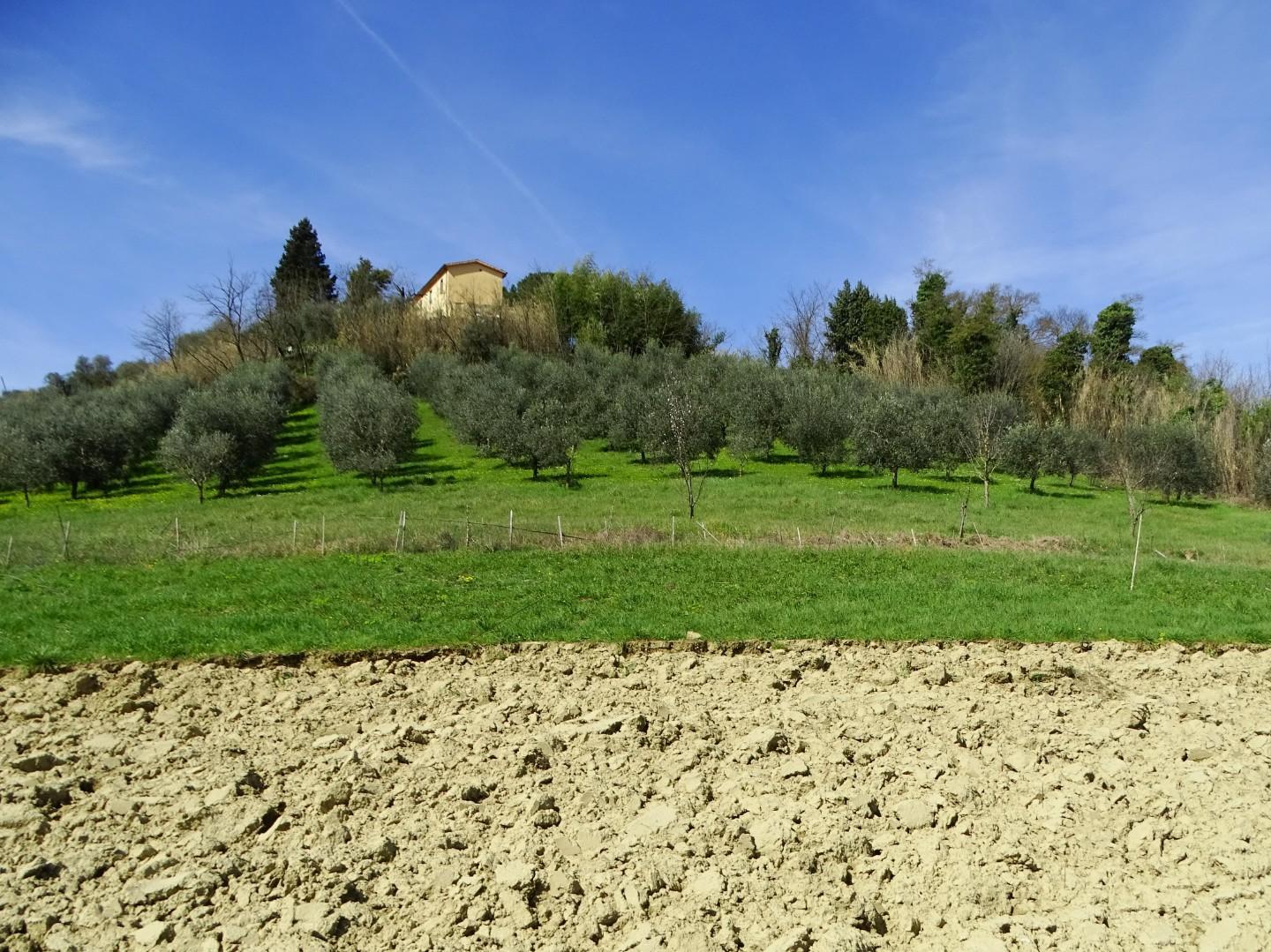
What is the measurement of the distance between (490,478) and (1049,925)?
124ft

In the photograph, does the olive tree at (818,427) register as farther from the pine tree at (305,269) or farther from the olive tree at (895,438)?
the pine tree at (305,269)

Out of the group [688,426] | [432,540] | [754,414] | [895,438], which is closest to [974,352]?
[754,414]

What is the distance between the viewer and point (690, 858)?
6.26m

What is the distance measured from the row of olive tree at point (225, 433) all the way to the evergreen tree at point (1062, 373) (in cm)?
5895

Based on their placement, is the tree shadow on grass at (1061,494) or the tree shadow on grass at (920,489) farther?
the tree shadow on grass at (1061,494)

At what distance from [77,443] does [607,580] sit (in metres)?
39.4

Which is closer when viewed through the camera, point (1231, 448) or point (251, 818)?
point (251, 818)

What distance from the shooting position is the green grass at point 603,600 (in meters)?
12.3

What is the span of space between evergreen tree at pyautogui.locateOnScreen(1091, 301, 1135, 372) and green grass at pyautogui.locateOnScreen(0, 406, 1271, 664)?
41073 millimetres

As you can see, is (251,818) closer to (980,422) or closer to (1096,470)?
(980,422)

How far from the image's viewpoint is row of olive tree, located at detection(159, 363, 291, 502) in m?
39.3

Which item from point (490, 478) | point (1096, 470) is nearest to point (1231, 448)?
point (1096, 470)

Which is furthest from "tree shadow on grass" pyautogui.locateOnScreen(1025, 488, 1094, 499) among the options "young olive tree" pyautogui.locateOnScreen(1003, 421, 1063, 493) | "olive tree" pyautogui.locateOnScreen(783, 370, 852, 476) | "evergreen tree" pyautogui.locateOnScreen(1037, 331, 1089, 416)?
"evergreen tree" pyautogui.locateOnScreen(1037, 331, 1089, 416)

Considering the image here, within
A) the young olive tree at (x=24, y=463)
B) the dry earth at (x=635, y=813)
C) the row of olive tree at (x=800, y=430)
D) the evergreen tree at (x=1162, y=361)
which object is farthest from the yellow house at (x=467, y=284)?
the dry earth at (x=635, y=813)
